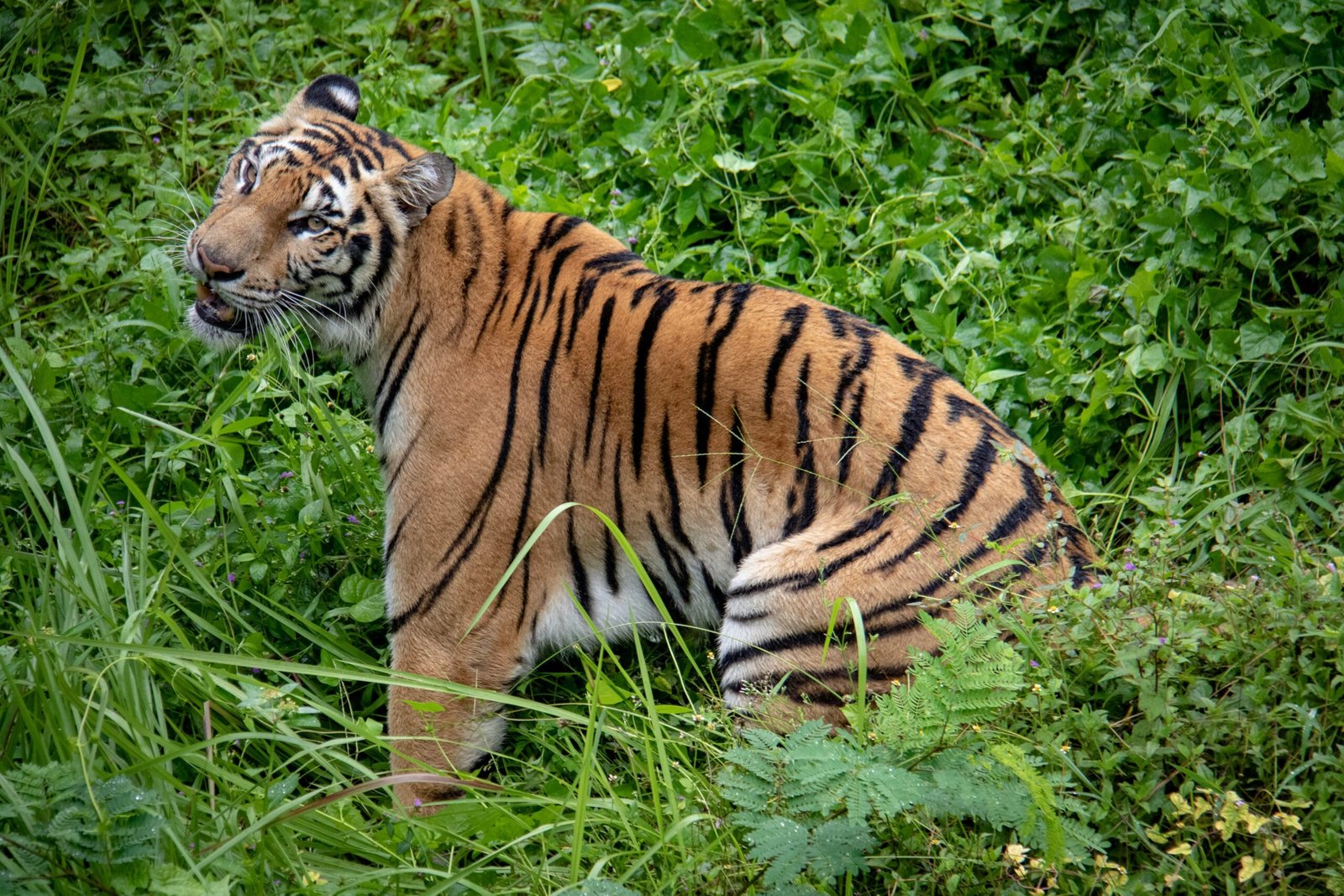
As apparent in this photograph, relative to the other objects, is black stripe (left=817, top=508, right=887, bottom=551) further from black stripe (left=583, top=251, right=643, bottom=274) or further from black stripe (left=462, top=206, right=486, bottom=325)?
black stripe (left=462, top=206, right=486, bottom=325)

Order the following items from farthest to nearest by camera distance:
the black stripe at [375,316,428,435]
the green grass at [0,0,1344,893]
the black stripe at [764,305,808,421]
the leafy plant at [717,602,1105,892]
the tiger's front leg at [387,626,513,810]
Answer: the black stripe at [375,316,428,435], the tiger's front leg at [387,626,513,810], the black stripe at [764,305,808,421], the green grass at [0,0,1344,893], the leafy plant at [717,602,1105,892]

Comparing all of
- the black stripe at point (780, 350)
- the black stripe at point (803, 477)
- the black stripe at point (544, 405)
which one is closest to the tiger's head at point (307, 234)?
the black stripe at point (544, 405)

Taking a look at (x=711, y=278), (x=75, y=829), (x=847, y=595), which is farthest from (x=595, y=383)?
(x=75, y=829)

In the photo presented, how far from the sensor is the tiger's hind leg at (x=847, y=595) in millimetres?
3074

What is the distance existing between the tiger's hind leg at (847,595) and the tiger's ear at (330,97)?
7.09ft

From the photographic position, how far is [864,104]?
5.18 metres

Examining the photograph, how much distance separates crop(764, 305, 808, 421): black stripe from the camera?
3.32 meters

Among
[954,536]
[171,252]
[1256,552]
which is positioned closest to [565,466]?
[954,536]

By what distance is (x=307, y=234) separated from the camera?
361 cm

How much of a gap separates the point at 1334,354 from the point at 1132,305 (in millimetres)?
659

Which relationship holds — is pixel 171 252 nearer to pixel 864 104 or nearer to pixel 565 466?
pixel 565 466

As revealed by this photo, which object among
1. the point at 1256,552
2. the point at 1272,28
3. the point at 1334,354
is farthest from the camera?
the point at 1272,28

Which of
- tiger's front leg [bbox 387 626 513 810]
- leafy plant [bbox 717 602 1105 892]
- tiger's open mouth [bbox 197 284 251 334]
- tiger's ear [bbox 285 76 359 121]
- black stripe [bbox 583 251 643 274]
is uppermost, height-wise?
tiger's ear [bbox 285 76 359 121]

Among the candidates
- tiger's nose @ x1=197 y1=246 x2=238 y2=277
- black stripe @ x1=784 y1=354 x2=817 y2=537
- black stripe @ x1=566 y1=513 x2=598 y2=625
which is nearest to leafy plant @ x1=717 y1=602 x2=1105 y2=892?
black stripe @ x1=784 y1=354 x2=817 y2=537
